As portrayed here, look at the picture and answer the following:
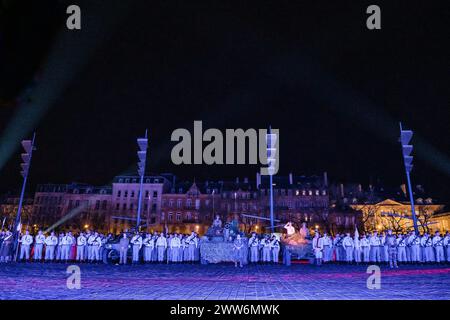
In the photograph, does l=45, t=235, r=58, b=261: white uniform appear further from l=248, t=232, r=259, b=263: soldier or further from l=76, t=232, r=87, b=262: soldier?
l=248, t=232, r=259, b=263: soldier

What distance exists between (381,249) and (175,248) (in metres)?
13.3

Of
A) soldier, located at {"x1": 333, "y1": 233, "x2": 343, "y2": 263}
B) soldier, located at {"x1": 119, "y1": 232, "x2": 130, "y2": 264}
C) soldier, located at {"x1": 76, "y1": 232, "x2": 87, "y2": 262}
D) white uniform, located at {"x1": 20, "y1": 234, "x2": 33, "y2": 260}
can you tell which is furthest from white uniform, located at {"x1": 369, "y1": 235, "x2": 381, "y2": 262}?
white uniform, located at {"x1": 20, "y1": 234, "x2": 33, "y2": 260}

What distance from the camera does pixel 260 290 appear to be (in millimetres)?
8633

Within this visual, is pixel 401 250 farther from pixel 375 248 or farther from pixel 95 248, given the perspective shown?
pixel 95 248

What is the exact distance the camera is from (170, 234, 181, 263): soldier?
21.5 meters

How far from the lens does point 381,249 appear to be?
21.5m

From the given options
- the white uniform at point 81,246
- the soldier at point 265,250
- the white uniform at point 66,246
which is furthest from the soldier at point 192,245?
the white uniform at point 66,246

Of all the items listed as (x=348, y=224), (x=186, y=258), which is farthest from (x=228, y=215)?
(x=186, y=258)

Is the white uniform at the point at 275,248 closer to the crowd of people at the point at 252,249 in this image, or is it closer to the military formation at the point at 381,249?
the crowd of people at the point at 252,249

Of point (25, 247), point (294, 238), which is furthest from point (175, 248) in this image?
point (25, 247)

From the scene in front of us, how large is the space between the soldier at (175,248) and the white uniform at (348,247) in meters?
10.7

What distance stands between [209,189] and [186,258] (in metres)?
60.5
